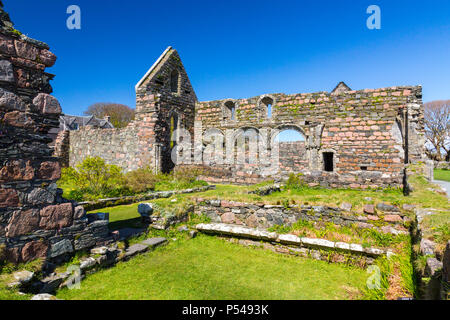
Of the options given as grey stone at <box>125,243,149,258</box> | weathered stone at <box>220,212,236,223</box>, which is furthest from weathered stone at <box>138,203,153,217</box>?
weathered stone at <box>220,212,236,223</box>

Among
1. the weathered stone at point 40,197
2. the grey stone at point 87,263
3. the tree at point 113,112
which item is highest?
the tree at point 113,112

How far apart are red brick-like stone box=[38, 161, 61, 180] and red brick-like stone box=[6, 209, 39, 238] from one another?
0.62 metres

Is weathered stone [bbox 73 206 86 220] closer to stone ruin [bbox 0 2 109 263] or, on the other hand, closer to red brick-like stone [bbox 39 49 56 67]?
stone ruin [bbox 0 2 109 263]

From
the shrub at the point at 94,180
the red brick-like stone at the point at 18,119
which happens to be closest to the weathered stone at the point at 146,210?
the red brick-like stone at the point at 18,119

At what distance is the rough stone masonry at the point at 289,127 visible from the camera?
46.1 feet

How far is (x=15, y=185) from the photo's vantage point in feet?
13.8

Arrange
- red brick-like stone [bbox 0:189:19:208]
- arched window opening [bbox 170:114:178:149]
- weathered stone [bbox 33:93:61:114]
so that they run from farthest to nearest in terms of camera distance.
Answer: arched window opening [bbox 170:114:178:149] < weathered stone [bbox 33:93:61:114] < red brick-like stone [bbox 0:189:19:208]

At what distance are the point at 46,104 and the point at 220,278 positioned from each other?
4.36 meters

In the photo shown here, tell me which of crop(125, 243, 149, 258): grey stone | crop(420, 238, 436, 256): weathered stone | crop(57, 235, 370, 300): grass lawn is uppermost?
crop(420, 238, 436, 256): weathered stone

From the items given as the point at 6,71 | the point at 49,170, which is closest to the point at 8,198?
the point at 49,170

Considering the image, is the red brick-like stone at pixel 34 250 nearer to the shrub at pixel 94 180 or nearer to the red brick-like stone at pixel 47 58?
the red brick-like stone at pixel 47 58

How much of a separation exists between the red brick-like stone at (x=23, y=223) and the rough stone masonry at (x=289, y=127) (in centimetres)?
970

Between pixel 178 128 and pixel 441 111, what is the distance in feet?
127

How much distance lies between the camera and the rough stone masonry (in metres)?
14.0
